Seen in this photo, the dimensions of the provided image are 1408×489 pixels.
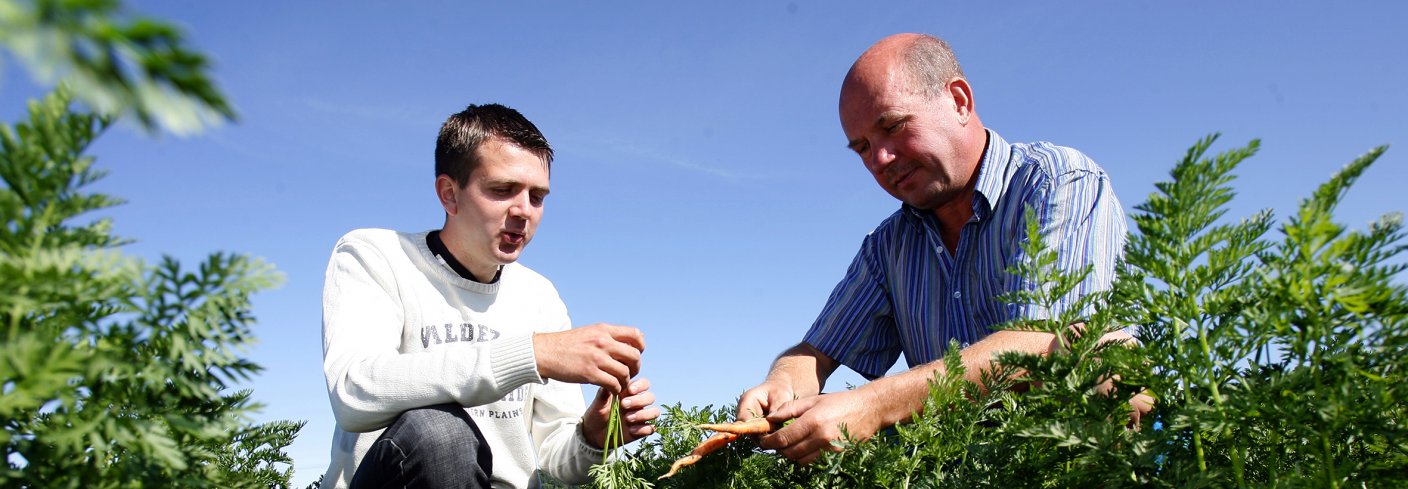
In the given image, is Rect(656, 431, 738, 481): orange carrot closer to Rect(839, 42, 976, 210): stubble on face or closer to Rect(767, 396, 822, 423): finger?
Rect(767, 396, 822, 423): finger

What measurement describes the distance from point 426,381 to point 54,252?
2.00 m

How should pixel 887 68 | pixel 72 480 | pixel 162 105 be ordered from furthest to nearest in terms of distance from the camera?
pixel 887 68, pixel 72 480, pixel 162 105

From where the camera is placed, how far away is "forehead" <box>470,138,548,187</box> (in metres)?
3.79

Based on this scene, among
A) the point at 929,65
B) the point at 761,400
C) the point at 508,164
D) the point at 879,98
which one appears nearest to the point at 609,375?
the point at 761,400

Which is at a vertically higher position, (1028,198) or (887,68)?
(887,68)

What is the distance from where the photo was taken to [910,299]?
14.2 feet

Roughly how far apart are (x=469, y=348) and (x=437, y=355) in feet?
0.36

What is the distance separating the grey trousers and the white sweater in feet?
0.28

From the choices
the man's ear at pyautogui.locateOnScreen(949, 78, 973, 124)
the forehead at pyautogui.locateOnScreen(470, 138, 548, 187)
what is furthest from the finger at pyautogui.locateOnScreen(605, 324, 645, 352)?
the man's ear at pyautogui.locateOnScreen(949, 78, 973, 124)

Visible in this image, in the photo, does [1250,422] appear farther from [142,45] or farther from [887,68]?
[887,68]

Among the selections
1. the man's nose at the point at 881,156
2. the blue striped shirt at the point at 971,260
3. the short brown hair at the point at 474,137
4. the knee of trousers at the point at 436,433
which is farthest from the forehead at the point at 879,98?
the knee of trousers at the point at 436,433

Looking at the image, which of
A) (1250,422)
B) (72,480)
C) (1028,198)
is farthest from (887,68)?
(72,480)

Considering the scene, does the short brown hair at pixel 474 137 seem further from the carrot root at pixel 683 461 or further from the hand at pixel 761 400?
the carrot root at pixel 683 461

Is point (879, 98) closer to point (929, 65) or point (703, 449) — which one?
point (929, 65)
